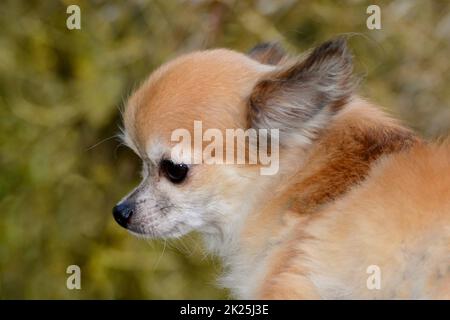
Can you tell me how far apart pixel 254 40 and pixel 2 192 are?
1674mm

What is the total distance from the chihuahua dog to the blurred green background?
5.16ft

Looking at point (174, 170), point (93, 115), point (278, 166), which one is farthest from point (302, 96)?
point (93, 115)

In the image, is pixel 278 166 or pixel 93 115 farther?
pixel 93 115

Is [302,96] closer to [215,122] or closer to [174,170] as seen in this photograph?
[215,122]

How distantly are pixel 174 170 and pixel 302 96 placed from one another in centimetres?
54

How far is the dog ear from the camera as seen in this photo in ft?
13.8

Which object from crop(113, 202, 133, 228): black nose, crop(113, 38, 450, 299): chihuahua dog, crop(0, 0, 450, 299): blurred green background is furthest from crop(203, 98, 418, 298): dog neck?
crop(0, 0, 450, 299): blurred green background

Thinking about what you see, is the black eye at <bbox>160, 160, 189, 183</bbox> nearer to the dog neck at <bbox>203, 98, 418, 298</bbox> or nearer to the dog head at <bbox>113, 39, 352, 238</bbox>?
the dog head at <bbox>113, 39, 352, 238</bbox>

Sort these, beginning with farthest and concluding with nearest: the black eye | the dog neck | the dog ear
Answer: the dog ear, the black eye, the dog neck

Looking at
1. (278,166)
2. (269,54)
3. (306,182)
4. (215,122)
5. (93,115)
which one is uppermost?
(93,115)

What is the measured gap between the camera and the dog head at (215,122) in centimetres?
349

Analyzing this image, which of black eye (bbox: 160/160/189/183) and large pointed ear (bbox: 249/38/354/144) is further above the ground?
large pointed ear (bbox: 249/38/354/144)

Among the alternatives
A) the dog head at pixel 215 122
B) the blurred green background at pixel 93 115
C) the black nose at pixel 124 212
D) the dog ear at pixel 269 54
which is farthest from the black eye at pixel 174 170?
the blurred green background at pixel 93 115

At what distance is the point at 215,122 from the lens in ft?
11.5
